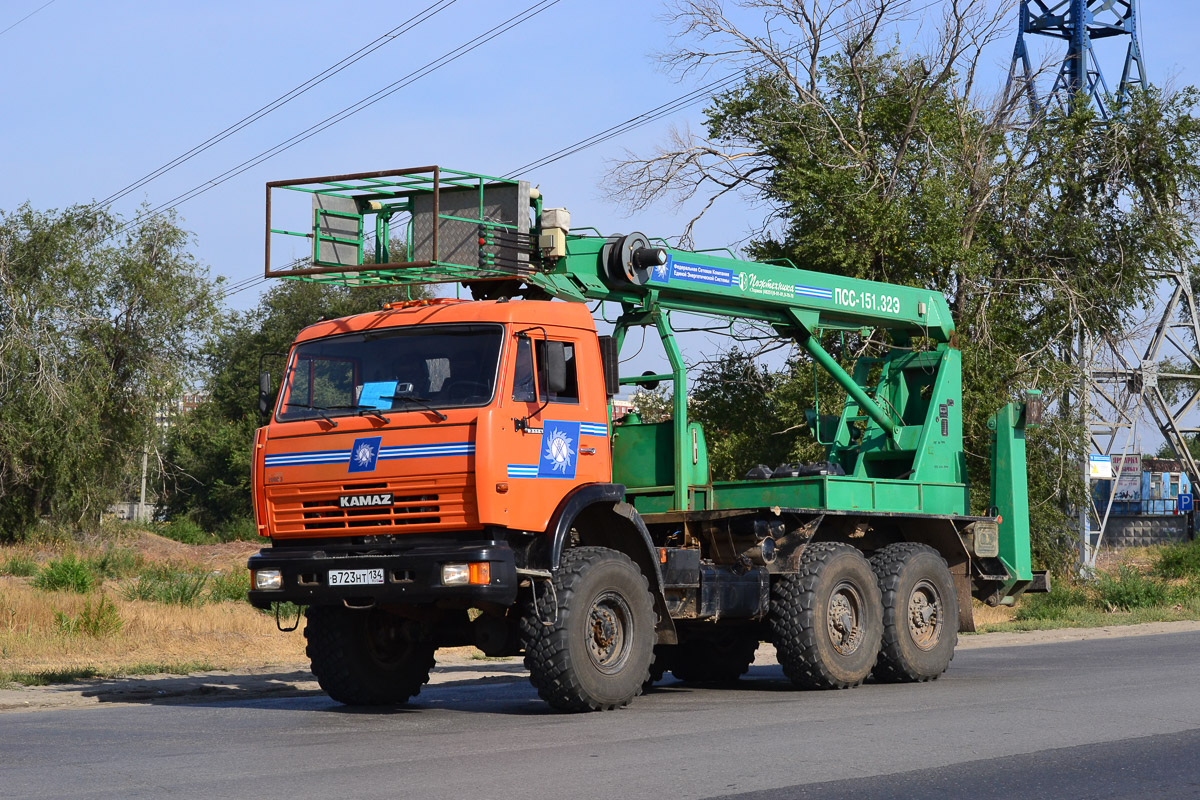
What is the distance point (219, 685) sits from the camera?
561 inches

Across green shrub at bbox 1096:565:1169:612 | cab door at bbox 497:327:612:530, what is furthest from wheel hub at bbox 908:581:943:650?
green shrub at bbox 1096:565:1169:612

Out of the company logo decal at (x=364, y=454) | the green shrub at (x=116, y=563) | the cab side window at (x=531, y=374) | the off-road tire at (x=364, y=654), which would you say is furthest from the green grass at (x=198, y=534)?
the cab side window at (x=531, y=374)

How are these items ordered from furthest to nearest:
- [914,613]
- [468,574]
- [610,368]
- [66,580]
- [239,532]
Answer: [239,532] → [66,580] → [914,613] → [610,368] → [468,574]

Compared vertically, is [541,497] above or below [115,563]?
above

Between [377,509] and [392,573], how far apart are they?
598 millimetres

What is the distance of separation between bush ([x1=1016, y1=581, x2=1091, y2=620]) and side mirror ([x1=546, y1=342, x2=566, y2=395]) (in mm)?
16860

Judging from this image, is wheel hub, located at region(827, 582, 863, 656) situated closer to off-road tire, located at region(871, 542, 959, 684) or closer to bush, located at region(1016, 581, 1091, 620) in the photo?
off-road tire, located at region(871, 542, 959, 684)

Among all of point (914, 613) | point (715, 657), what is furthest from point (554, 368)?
point (914, 613)

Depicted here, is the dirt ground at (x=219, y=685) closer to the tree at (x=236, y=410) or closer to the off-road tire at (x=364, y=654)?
the off-road tire at (x=364, y=654)

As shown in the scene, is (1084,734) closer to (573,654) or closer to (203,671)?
(573,654)

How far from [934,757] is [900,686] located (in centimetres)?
564

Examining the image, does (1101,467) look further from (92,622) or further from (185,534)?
(185,534)

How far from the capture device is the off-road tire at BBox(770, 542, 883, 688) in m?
12.8

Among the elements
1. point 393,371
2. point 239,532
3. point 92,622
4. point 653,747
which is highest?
point 393,371
